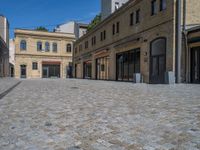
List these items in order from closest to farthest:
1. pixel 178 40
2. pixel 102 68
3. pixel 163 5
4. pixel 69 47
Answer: pixel 178 40 → pixel 163 5 → pixel 102 68 → pixel 69 47

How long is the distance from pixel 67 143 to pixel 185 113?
298cm

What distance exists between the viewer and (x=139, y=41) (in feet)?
63.8

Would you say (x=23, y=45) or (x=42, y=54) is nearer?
(x=23, y=45)

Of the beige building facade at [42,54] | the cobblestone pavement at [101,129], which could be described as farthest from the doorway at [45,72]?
the cobblestone pavement at [101,129]

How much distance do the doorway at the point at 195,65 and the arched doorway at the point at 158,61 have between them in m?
1.87

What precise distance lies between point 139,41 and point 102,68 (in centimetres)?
965

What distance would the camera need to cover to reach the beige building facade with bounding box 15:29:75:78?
44188 mm

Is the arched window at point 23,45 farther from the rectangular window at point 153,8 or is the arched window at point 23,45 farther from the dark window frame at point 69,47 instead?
the rectangular window at point 153,8

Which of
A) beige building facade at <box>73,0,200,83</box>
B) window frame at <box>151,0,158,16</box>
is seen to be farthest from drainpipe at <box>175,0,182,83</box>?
window frame at <box>151,0,158,16</box>

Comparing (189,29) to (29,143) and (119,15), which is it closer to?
(119,15)

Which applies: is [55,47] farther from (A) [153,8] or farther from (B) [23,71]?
(A) [153,8]

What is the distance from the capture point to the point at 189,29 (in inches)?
596

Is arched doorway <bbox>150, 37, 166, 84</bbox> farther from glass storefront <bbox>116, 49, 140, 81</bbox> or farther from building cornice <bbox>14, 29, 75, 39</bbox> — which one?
building cornice <bbox>14, 29, 75, 39</bbox>

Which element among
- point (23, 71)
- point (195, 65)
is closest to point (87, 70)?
point (23, 71)
